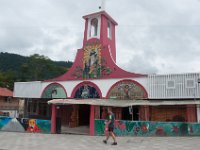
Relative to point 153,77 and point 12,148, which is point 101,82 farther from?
point 12,148

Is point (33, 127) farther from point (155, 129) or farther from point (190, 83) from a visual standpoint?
point (190, 83)

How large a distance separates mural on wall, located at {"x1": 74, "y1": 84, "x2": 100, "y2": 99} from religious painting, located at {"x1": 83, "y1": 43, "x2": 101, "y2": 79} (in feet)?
3.00

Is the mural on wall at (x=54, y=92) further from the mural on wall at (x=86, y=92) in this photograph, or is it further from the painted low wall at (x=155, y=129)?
the painted low wall at (x=155, y=129)

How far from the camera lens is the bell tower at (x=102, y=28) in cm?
2141

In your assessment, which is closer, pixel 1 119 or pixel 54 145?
pixel 54 145

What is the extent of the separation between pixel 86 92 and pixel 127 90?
365cm

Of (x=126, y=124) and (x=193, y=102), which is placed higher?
(x=193, y=102)

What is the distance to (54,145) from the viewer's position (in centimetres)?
1145

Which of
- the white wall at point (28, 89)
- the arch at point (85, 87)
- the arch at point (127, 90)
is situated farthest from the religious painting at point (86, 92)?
the white wall at point (28, 89)

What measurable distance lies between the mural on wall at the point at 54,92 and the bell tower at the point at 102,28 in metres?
4.49

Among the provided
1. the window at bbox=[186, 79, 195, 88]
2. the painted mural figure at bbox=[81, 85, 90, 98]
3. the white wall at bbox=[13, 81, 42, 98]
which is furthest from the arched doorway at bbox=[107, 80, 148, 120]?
the white wall at bbox=[13, 81, 42, 98]

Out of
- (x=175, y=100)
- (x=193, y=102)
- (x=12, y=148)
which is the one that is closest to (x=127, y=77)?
(x=175, y=100)

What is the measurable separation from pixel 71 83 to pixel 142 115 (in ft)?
22.0

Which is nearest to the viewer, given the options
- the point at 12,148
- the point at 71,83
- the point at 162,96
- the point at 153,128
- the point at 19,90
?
the point at 12,148
